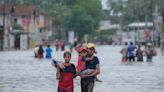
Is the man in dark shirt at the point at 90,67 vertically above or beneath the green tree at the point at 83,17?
beneath

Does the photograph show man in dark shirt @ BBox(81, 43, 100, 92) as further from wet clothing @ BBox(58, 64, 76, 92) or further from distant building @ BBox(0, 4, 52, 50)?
distant building @ BBox(0, 4, 52, 50)

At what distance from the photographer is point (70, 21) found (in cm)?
17412

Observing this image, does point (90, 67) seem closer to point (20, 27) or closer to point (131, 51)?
point (131, 51)

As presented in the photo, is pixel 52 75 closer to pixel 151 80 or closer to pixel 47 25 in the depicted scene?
pixel 151 80

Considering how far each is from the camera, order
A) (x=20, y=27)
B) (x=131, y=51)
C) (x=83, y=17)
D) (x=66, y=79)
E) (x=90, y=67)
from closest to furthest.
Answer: (x=66, y=79)
(x=90, y=67)
(x=131, y=51)
(x=20, y=27)
(x=83, y=17)

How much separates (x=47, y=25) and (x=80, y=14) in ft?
31.9

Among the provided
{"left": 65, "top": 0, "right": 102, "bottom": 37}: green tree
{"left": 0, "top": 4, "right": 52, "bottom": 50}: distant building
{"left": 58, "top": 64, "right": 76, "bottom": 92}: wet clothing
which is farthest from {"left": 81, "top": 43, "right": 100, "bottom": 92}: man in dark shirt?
{"left": 65, "top": 0, "right": 102, "bottom": 37}: green tree

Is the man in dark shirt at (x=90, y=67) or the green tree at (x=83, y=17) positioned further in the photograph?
the green tree at (x=83, y=17)

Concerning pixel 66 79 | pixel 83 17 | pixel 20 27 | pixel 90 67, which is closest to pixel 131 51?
pixel 90 67

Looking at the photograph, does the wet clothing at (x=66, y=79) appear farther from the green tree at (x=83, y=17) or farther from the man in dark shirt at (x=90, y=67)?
the green tree at (x=83, y=17)

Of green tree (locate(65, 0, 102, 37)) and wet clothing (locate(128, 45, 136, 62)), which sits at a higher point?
green tree (locate(65, 0, 102, 37))

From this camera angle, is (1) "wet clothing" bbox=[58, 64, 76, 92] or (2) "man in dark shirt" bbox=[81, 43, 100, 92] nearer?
(1) "wet clothing" bbox=[58, 64, 76, 92]

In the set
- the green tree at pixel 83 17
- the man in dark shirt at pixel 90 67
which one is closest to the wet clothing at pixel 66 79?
the man in dark shirt at pixel 90 67

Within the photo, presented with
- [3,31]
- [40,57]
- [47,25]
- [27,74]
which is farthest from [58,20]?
[27,74]
